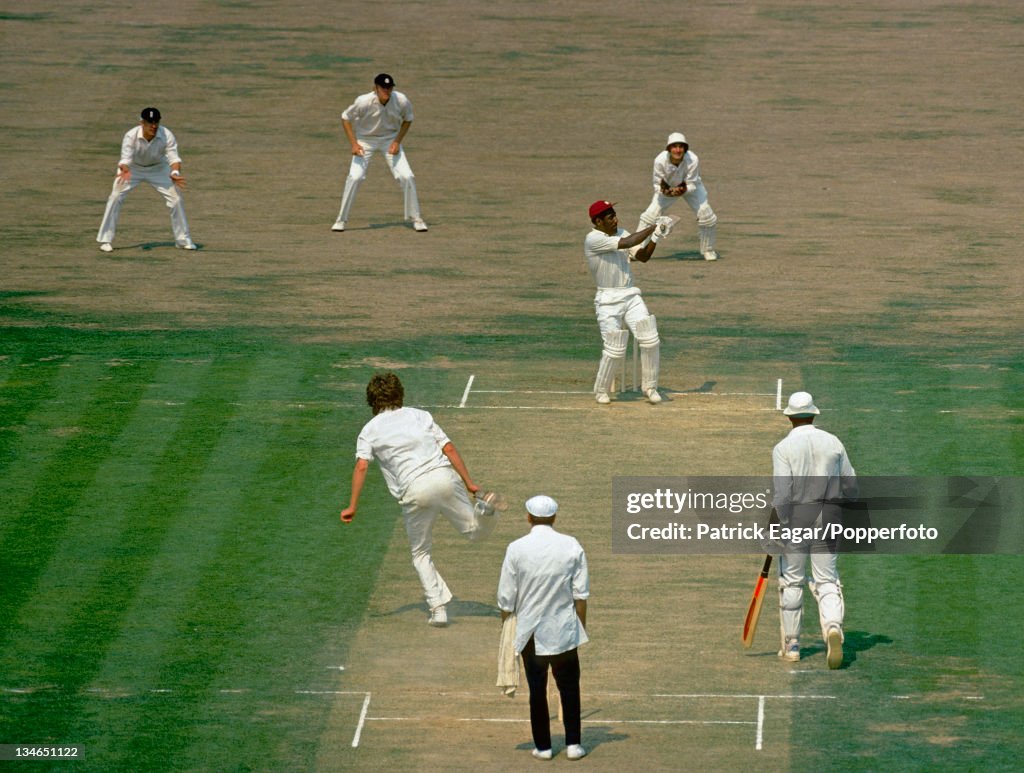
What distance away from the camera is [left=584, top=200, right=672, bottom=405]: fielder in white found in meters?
22.5

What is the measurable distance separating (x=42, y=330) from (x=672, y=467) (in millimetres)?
9223

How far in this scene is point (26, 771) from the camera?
14.8 m

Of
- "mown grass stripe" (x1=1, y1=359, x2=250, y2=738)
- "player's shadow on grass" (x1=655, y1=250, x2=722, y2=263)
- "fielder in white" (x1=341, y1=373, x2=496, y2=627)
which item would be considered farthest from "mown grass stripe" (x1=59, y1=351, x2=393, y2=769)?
"player's shadow on grass" (x1=655, y1=250, x2=722, y2=263)

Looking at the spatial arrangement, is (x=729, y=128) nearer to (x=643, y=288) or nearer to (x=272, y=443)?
(x=643, y=288)

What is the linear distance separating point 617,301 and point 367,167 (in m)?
8.34

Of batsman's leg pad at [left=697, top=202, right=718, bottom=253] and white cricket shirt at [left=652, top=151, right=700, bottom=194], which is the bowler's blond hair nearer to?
white cricket shirt at [left=652, top=151, right=700, bottom=194]

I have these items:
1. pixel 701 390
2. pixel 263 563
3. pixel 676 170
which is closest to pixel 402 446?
pixel 263 563

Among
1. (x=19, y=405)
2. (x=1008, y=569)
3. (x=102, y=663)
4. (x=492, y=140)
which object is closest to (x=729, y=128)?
(x=492, y=140)

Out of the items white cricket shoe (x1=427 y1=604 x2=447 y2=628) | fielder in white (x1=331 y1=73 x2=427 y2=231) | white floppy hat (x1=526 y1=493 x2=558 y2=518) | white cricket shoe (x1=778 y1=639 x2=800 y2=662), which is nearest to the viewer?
white floppy hat (x1=526 y1=493 x2=558 y2=518)

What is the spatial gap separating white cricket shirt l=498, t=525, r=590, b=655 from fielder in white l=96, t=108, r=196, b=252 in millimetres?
15024

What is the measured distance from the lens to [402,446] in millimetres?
16719

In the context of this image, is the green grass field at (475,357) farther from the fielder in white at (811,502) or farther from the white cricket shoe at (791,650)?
the fielder in white at (811,502)

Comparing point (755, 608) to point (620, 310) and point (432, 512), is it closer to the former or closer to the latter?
point (432, 512)

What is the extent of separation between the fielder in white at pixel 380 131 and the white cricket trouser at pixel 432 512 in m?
12.9
